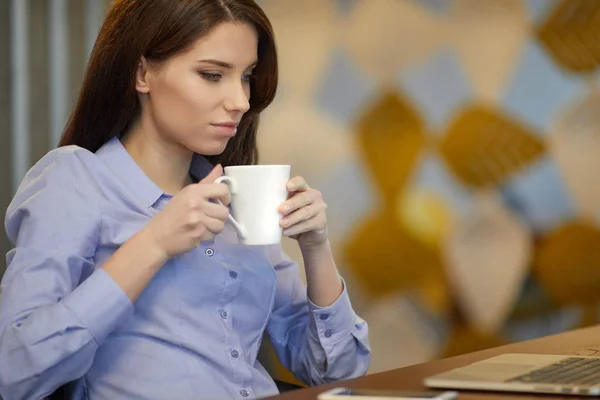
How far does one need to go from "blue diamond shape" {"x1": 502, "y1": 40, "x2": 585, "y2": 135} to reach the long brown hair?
1422 millimetres

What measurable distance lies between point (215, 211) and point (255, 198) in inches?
2.2

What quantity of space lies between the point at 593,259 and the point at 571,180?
9.5 inches

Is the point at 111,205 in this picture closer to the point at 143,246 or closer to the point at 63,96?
the point at 143,246

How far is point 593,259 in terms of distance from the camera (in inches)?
105

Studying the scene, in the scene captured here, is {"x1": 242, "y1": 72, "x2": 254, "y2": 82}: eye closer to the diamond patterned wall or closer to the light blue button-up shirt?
the light blue button-up shirt

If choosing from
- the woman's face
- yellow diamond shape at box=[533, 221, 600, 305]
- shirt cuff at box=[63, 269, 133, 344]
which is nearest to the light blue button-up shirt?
shirt cuff at box=[63, 269, 133, 344]

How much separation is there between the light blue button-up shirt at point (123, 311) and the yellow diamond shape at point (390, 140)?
1.45 meters

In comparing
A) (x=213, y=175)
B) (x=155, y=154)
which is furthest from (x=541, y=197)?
(x=213, y=175)

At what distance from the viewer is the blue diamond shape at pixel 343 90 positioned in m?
2.98

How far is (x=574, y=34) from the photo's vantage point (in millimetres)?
2668

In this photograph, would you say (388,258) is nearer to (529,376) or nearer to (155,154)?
(155,154)

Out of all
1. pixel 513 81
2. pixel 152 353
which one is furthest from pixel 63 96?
pixel 152 353

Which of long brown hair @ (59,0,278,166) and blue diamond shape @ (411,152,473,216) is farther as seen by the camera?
blue diamond shape @ (411,152,473,216)

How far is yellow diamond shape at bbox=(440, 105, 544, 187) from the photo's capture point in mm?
2738
